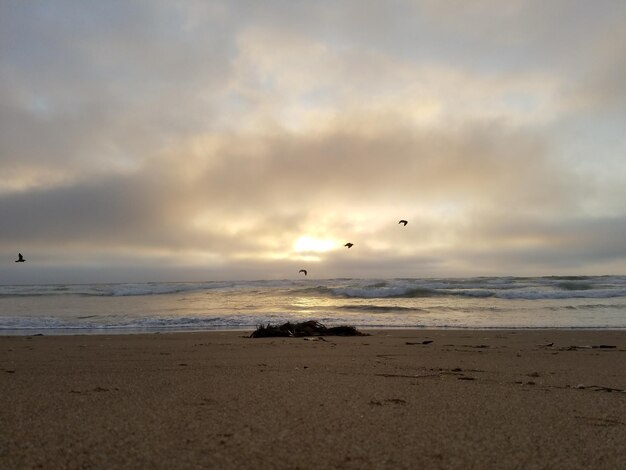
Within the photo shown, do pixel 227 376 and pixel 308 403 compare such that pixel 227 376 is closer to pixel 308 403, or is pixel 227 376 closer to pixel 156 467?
pixel 308 403

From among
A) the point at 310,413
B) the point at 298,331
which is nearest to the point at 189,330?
the point at 298,331

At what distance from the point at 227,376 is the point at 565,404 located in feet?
9.90

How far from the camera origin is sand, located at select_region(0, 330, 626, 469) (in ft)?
7.87

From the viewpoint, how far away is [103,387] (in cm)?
416

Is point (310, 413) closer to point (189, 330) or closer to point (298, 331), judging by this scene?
point (298, 331)

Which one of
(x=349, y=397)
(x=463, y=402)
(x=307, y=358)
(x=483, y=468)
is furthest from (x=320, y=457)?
(x=307, y=358)

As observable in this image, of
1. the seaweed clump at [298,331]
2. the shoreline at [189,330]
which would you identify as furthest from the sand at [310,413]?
the shoreline at [189,330]

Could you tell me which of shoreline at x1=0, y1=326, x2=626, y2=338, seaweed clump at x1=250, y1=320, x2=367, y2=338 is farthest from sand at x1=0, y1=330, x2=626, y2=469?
shoreline at x1=0, y1=326, x2=626, y2=338

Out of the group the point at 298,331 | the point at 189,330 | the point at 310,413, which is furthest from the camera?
the point at 189,330

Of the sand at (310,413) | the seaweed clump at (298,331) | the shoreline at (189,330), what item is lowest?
the shoreline at (189,330)

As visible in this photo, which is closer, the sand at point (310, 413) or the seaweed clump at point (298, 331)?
the sand at point (310, 413)

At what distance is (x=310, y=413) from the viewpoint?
3.20 metres

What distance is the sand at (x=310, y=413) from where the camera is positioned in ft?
7.87

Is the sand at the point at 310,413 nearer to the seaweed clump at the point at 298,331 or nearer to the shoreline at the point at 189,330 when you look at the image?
the seaweed clump at the point at 298,331
